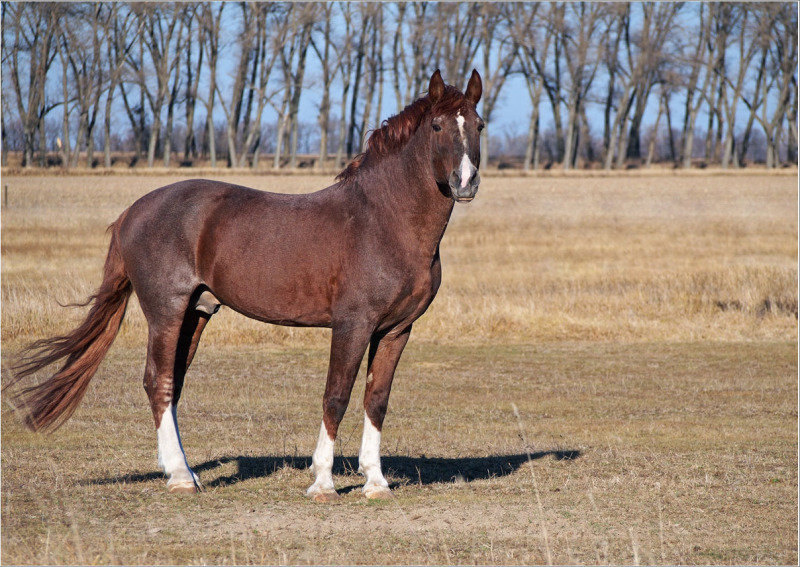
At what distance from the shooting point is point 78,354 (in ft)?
22.8

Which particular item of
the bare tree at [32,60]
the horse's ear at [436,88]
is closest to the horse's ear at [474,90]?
the horse's ear at [436,88]

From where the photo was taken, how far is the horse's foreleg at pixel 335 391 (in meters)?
6.16

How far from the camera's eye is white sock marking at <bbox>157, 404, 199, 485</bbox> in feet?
21.5

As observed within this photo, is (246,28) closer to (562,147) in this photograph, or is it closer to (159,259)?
(562,147)

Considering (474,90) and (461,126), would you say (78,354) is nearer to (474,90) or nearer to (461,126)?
(461,126)

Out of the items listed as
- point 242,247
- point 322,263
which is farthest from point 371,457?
point 242,247

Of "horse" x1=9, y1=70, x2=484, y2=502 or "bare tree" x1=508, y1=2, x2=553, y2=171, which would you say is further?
"bare tree" x1=508, y1=2, x2=553, y2=171

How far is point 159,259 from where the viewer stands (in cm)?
661

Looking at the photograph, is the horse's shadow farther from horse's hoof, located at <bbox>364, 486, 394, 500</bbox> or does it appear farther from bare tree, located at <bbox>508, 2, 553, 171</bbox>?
bare tree, located at <bbox>508, 2, 553, 171</bbox>

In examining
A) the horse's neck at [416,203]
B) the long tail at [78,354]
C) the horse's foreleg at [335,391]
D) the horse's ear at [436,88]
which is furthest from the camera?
→ the long tail at [78,354]

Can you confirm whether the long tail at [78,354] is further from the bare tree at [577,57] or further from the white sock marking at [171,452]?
the bare tree at [577,57]

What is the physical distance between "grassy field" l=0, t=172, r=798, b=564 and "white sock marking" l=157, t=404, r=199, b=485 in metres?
0.19

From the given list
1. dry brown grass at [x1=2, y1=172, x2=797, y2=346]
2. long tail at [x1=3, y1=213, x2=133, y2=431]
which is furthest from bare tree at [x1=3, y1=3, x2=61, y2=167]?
long tail at [x1=3, y1=213, x2=133, y2=431]

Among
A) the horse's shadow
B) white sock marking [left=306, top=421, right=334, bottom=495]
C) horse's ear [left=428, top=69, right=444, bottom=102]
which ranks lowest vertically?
the horse's shadow
